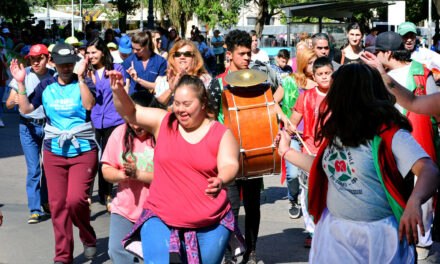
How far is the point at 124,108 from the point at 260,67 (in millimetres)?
2236

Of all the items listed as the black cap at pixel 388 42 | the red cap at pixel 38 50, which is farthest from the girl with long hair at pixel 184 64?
the red cap at pixel 38 50

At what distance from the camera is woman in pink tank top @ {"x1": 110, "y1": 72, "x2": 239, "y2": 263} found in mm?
4957

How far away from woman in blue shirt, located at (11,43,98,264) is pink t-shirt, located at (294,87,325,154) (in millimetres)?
1736

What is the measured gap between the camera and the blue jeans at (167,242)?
4.95 m

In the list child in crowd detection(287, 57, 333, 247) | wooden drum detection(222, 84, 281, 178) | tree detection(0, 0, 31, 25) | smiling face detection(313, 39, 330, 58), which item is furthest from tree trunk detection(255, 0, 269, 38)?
wooden drum detection(222, 84, 281, 178)

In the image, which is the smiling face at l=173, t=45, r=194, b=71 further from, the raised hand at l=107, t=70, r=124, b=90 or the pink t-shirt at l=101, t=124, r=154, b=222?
the raised hand at l=107, t=70, r=124, b=90

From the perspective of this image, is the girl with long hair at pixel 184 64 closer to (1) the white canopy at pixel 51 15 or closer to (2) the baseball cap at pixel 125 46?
(2) the baseball cap at pixel 125 46

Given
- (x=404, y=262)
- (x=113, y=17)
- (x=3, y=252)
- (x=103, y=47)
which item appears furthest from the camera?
(x=113, y=17)

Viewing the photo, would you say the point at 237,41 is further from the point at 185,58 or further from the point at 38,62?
the point at 38,62

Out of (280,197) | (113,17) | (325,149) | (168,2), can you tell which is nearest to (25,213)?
(280,197)

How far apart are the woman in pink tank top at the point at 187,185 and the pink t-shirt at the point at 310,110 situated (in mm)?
2500

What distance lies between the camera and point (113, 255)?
19.2ft

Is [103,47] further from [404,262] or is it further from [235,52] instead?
[404,262]

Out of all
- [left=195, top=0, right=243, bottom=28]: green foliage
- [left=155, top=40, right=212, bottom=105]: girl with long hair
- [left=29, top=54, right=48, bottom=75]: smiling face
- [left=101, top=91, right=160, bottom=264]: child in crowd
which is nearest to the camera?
[left=101, top=91, right=160, bottom=264]: child in crowd
